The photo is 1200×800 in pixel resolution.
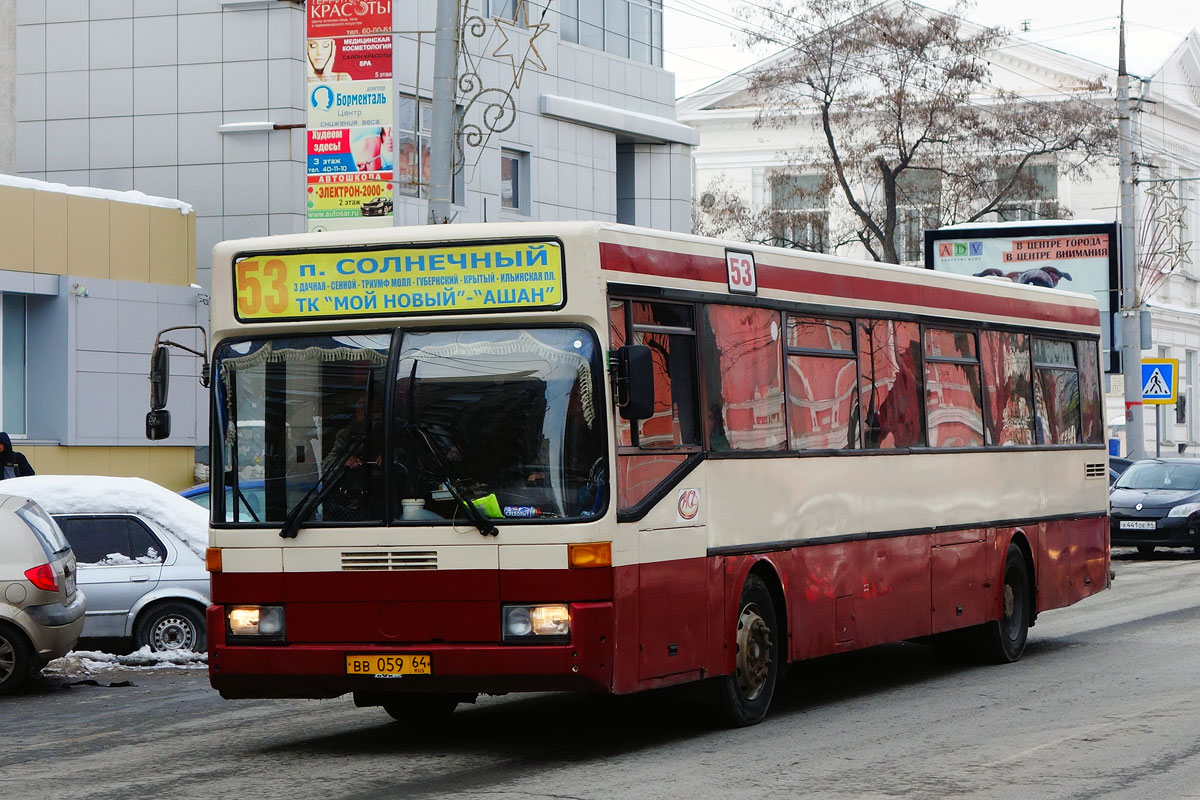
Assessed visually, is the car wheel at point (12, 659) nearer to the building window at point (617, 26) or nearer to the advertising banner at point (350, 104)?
the advertising banner at point (350, 104)

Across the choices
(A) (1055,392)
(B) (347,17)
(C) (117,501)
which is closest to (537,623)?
(C) (117,501)

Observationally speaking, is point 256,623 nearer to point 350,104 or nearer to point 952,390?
point 952,390

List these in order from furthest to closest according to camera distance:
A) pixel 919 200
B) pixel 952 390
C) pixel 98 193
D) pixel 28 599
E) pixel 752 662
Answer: pixel 919 200, pixel 98 193, pixel 952 390, pixel 28 599, pixel 752 662

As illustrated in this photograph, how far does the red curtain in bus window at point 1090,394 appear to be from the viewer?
17.0 meters

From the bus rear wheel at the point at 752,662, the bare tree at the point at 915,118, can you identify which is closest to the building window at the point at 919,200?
the bare tree at the point at 915,118

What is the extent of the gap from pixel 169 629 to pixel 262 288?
256 inches

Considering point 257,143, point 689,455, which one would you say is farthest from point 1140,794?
point 257,143

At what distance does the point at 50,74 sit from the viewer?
3112 cm

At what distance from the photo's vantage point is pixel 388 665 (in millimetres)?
10000

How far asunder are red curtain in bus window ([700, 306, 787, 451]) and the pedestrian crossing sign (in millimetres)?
25697

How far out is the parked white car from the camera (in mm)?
16078

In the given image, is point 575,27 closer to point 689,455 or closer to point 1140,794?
point 689,455

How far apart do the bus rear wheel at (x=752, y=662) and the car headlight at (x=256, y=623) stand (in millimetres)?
2578

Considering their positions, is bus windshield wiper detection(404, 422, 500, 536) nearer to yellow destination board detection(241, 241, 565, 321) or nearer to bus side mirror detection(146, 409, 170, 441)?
yellow destination board detection(241, 241, 565, 321)
